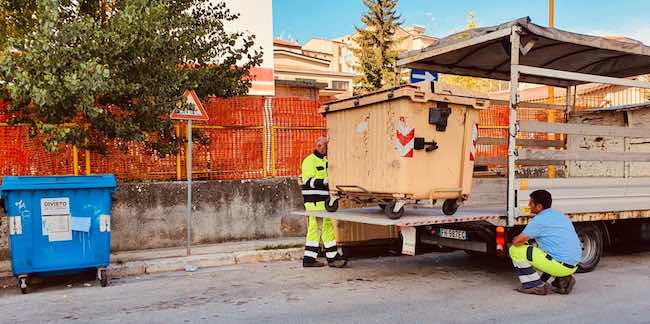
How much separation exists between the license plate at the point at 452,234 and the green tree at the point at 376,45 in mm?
27394

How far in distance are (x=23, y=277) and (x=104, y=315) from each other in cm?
164

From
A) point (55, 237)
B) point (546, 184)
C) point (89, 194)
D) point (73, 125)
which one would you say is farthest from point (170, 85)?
point (546, 184)

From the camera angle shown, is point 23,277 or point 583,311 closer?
point 583,311

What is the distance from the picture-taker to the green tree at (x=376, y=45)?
114 feet

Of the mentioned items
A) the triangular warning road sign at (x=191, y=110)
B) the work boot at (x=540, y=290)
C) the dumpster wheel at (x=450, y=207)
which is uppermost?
the triangular warning road sign at (x=191, y=110)

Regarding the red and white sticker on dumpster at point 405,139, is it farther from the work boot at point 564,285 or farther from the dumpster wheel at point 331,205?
the work boot at point 564,285

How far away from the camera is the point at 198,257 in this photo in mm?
8164

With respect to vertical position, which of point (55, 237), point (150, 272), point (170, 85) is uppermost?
point (170, 85)

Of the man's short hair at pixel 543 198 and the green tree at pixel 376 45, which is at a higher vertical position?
the green tree at pixel 376 45

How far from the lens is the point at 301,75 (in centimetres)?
3731

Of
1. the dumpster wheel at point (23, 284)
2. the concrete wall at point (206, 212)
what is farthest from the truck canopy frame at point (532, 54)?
the dumpster wheel at point (23, 284)

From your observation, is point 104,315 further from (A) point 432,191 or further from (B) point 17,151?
(B) point 17,151

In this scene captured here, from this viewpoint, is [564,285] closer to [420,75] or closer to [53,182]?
[420,75]

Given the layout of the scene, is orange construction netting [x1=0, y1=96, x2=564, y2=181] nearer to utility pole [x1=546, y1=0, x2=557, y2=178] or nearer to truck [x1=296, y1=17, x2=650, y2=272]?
utility pole [x1=546, y1=0, x2=557, y2=178]
